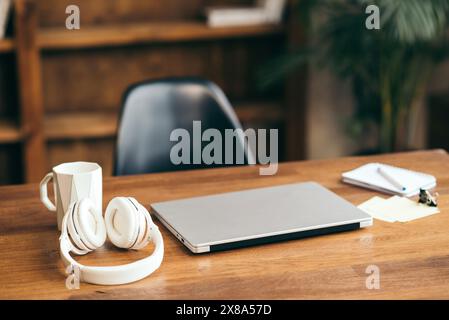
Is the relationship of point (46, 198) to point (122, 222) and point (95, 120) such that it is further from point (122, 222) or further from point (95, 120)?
point (95, 120)

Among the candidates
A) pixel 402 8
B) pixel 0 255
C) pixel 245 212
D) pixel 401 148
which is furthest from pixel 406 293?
pixel 401 148

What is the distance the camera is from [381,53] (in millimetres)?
2973

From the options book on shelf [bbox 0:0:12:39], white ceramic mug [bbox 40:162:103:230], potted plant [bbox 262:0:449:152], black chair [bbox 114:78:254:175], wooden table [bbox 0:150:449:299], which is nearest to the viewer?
wooden table [bbox 0:150:449:299]

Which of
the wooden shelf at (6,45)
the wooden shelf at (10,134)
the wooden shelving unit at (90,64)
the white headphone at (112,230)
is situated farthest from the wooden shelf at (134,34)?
the white headphone at (112,230)

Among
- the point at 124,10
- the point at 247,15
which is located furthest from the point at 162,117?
the point at 124,10

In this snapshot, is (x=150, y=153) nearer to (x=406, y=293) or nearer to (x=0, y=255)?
(x=0, y=255)

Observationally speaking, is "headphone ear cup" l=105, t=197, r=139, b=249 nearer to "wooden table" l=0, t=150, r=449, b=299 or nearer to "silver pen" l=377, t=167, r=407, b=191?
"wooden table" l=0, t=150, r=449, b=299

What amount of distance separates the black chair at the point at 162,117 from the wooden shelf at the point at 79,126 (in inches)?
38.6

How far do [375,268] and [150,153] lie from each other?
101 cm

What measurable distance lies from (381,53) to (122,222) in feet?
6.38

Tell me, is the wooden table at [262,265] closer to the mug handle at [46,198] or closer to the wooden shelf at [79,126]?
the mug handle at [46,198]

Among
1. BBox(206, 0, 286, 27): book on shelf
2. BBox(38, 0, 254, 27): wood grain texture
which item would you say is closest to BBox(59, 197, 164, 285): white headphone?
BBox(206, 0, 286, 27): book on shelf

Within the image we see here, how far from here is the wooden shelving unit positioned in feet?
9.96

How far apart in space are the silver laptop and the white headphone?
0.08 m
